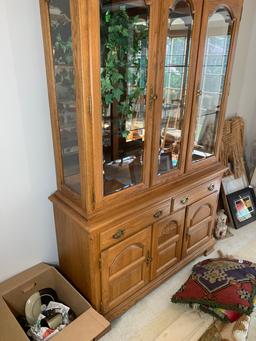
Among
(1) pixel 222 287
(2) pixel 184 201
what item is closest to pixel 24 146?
(2) pixel 184 201

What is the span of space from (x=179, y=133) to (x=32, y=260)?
1241 millimetres

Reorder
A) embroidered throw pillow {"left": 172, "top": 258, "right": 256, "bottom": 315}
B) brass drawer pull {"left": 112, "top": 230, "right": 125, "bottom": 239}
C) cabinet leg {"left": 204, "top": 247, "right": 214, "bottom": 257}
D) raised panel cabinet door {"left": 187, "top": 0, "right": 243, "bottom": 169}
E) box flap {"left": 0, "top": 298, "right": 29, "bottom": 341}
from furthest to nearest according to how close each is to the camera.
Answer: cabinet leg {"left": 204, "top": 247, "right": 214, "bottom": 257}
embroidered throw pillow {"left": 172, "top": 258, "right": 256, "bottom": 315}
raised panel cabinet door {"left": 187, "top": 0, "right": 243, "bottom": 169}
brass drawer pull {"left": 112, "top": 230, "right": 125, "bottom": 239}
box flap {"left": 0, "top": 298, "right": 29, "bottom": 341}

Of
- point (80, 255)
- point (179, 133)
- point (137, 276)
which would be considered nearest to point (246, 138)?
point (179, 133)

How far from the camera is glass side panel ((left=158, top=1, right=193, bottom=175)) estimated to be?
1.33 metres

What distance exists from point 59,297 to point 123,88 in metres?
1.36

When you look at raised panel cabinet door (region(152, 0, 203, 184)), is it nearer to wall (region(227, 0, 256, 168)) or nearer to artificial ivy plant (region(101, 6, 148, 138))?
artificial ivy plant (region(101, 6, 148, 138))

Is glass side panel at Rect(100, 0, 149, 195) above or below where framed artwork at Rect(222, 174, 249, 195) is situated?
above

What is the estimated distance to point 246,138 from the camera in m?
2.85

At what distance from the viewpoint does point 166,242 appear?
1.74 meters

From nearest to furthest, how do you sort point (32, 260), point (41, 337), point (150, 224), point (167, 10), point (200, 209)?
point (167, 10) → point (41, 337) → point (150, 224) → point (32, 260) → point (200, 209)

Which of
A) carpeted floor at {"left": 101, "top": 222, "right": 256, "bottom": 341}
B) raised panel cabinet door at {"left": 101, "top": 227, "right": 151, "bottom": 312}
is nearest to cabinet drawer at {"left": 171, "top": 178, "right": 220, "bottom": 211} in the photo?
raised panel cabinet door at {"left": 101, "top": 227, "right": 151, "bottom": 312}

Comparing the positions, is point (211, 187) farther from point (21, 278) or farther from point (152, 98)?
point (21, 278)

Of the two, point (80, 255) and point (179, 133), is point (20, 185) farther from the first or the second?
point (179, 133)

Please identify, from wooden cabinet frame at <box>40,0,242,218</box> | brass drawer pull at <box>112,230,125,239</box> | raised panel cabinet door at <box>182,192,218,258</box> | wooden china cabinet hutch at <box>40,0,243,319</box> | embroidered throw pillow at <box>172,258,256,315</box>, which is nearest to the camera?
wooden cabinet frame at <box>40,0,242,218</box>
